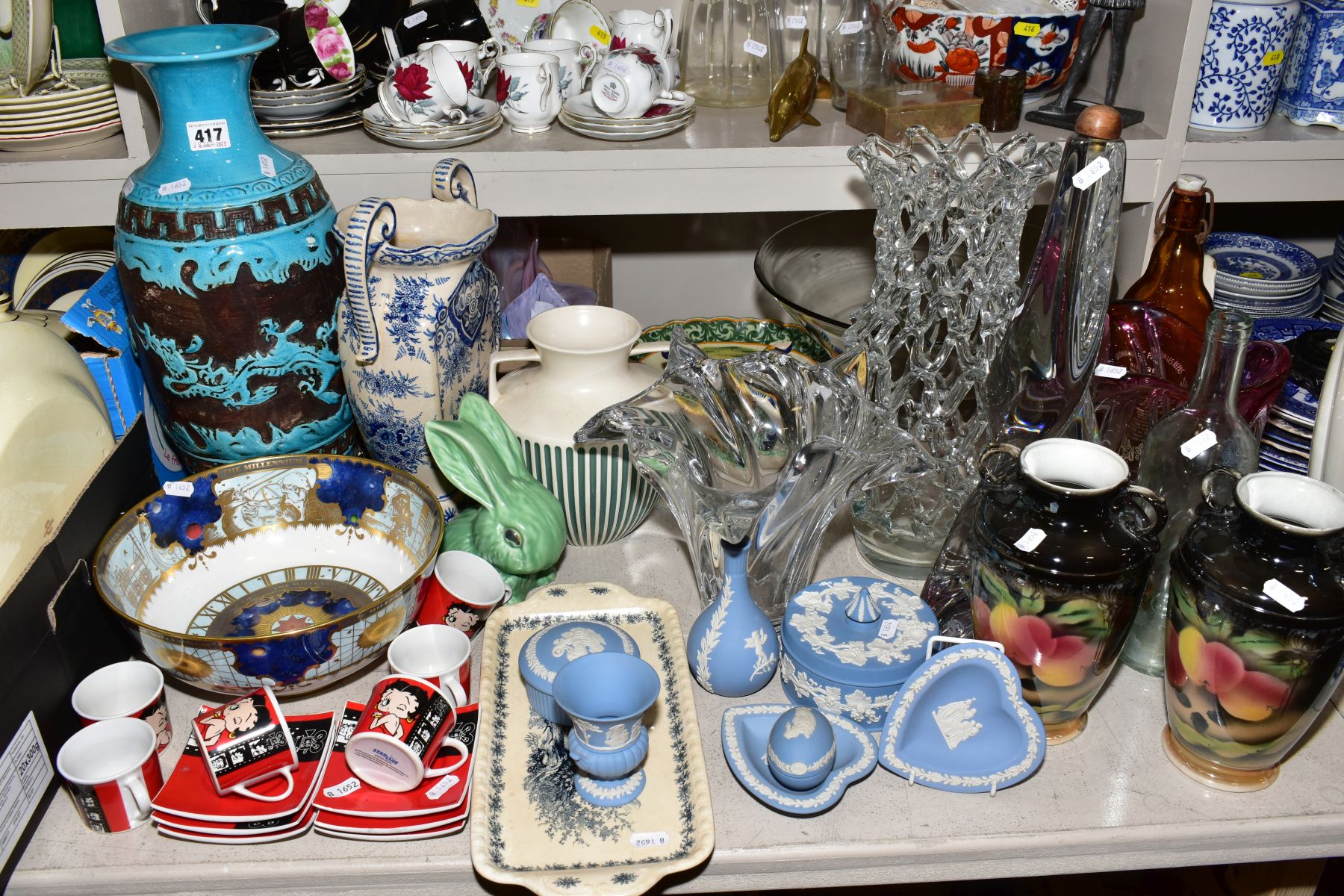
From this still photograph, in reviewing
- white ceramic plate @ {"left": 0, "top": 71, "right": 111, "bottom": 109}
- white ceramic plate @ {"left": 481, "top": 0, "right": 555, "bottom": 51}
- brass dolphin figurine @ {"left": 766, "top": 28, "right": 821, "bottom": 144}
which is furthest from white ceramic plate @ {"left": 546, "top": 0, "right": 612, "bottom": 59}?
white ceramic plate @ {"left": 0, "top": 71, "right": 111, "bottom": 109}

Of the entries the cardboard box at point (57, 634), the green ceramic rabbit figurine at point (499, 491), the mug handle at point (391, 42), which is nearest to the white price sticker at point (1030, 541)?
the green ceramic rabbit figurine at point (499, 491)

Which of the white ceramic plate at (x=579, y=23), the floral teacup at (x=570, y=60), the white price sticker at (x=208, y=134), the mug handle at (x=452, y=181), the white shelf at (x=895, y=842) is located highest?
the white ceramic plate at (x=579, y=23)

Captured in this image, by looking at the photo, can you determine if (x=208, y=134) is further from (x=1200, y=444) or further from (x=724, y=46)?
(x=1200, y=444)

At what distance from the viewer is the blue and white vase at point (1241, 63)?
3.72 ft

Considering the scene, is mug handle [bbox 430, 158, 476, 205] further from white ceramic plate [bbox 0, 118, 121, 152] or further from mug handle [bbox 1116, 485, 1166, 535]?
mug handle [bbox 1116, 485, 1166, 535]

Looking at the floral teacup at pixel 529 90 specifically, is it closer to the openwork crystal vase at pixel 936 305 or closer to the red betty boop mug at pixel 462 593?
the openwork crystal vase at pixel 936 305

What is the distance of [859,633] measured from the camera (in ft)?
2.98

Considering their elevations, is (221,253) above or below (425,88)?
below

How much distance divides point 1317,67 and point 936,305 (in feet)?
1.83

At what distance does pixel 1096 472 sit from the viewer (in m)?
0.87

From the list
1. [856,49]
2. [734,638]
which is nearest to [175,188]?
[734,638]

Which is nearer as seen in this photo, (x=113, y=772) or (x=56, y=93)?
(x=113, y=772)

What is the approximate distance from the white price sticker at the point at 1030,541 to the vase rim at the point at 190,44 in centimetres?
80

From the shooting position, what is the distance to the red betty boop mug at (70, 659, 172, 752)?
88 cm
